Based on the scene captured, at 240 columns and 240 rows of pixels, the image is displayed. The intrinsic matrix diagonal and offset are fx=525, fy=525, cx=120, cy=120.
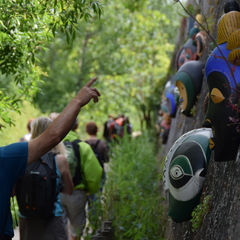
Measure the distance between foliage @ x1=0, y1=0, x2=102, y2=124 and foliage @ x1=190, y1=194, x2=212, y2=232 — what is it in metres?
1.74

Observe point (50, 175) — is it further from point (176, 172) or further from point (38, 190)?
point (176, 172)

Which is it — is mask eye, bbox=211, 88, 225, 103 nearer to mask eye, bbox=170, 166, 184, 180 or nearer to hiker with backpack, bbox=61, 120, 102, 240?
mask eye, bbox=170, 166, 184, 180

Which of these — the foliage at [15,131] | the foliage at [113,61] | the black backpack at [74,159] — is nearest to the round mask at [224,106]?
the black backpack at [74,159]

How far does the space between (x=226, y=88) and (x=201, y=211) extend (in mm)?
950

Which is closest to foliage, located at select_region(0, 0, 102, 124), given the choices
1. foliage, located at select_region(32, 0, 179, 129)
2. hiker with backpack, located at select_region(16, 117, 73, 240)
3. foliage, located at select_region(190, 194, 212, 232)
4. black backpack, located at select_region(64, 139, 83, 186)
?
hiker with backpack, located at select_region(16, 117, 73, 240)

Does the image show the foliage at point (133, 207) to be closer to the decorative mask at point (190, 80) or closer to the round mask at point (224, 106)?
the decorative mask at point (190, 80)

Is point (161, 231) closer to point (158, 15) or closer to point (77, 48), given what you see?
point (158, 15)

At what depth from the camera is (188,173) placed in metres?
3.90

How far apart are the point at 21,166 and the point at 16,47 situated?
1.91m

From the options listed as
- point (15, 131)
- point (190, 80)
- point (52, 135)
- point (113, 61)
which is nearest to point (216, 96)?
point (52, 135)

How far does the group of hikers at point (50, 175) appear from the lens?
3119mm

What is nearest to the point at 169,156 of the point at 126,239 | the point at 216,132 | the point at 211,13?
the point at 216,132

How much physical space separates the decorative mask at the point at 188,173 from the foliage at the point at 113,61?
14947 millimetres

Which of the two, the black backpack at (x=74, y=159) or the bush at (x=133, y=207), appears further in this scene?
the black backpack at (x=74, y=159)
